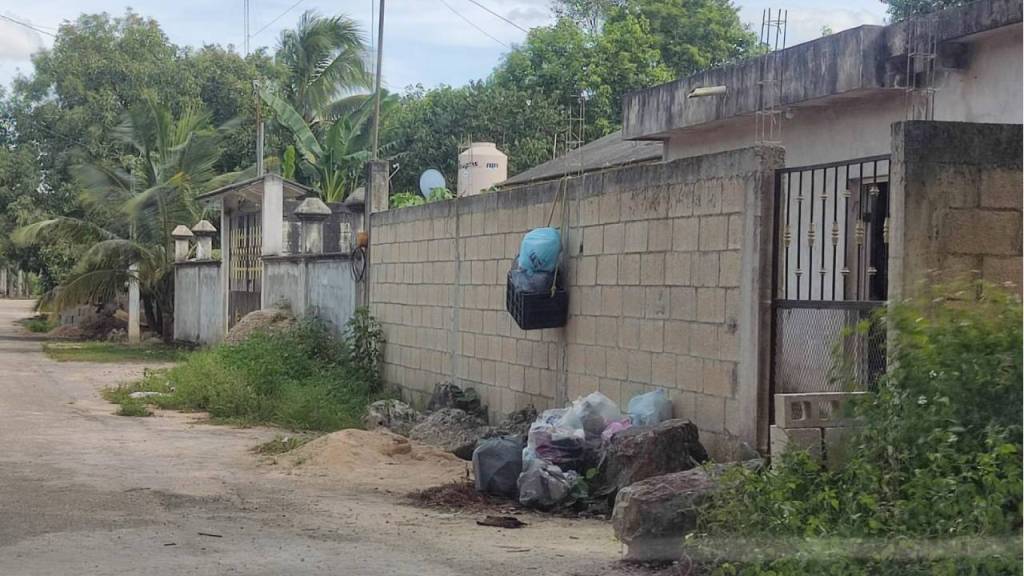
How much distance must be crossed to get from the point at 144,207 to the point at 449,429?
1797cm

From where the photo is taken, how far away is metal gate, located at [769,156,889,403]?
715 cm

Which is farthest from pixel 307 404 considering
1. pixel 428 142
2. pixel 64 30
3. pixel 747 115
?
pixel 64 30

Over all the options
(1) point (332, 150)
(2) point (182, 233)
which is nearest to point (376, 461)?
(2) point (182, 233)

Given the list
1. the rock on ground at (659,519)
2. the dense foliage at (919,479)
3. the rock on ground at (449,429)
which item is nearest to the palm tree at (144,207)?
the rock on ground at (449,429)

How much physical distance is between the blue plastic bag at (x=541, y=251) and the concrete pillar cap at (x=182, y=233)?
700 inches

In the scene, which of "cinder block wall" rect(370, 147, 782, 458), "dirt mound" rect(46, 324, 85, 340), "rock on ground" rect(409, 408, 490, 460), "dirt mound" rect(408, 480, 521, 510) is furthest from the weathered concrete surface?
"dirt mound" rect(46, 324, 85, 340)

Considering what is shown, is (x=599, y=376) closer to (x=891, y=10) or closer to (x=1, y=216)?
(x=891, y=10)

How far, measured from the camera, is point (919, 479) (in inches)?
195

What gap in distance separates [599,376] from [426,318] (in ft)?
14.1

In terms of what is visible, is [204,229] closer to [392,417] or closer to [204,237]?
[204,237]

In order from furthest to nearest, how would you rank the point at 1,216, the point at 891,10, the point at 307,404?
1. the point at 1,216
2. the point at 891,10
3. the point at 307,404

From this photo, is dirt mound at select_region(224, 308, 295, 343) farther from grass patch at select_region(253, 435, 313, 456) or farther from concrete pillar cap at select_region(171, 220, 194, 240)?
concrete pillar cap at select_region(171, 220, 194, 240)

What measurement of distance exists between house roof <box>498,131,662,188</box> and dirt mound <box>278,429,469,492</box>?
454cm

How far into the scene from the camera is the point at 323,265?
17.7 meters
